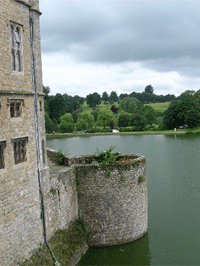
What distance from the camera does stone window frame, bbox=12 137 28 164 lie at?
979cm

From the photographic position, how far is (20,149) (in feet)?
33.0

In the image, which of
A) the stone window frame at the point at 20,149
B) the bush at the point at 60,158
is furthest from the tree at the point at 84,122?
the stone window frame at the point at 20,149

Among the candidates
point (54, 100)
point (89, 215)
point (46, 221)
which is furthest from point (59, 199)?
point (54, 100)

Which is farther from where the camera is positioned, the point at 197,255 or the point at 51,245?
the point at 197,255

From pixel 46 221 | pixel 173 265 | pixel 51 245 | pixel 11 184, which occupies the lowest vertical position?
pixel 173 265

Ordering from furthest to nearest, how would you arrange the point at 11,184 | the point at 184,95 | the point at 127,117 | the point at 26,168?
the point at 127,117
the point at 184,95
the point at 26,168
the point at 11,184

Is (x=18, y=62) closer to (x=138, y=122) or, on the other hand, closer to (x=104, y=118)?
(x=138, y=122)

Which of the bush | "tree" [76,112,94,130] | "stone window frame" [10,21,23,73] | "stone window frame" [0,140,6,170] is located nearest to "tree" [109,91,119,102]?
"tree" [76,112,94,130]

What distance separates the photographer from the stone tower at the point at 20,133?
912 cm

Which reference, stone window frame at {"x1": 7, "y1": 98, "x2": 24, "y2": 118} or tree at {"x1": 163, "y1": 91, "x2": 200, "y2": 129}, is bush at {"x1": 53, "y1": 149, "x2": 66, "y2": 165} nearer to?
stone window frame at {"x1": 7, "y1": 98, "x2": 24, "y2": 118}

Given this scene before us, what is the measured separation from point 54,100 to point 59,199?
3330 inches

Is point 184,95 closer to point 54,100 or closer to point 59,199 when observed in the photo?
point 54,100

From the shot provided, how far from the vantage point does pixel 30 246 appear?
34.2 feet

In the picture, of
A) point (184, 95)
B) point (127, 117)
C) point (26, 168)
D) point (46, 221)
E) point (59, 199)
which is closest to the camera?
point (26, 168)
